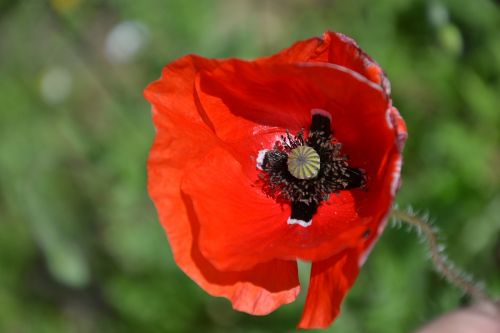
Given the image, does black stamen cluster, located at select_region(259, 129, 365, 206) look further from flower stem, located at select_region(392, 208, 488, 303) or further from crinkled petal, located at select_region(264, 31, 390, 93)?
crinkled petal, located at select_region(264, 31, 390, 93)

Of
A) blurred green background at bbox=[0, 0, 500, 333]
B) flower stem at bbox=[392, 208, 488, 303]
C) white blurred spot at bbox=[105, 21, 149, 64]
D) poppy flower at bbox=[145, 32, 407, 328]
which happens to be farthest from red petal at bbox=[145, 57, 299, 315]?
white blurred spot at bbox=[105, 21, 149, 64]

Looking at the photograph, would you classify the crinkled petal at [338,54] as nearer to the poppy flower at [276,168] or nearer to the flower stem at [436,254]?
the poppy flower at [276,168]

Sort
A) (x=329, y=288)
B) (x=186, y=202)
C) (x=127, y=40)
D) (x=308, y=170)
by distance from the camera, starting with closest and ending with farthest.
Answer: (x=329, y=288)
(x=186, y=202)
(x=308, y=170)
(x=127, y=40)

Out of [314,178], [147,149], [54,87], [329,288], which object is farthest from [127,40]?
[329,288]

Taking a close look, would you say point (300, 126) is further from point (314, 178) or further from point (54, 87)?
point (54, 87)

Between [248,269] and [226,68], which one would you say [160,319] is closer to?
[248,269]

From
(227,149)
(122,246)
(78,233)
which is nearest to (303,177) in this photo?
(227,149)
